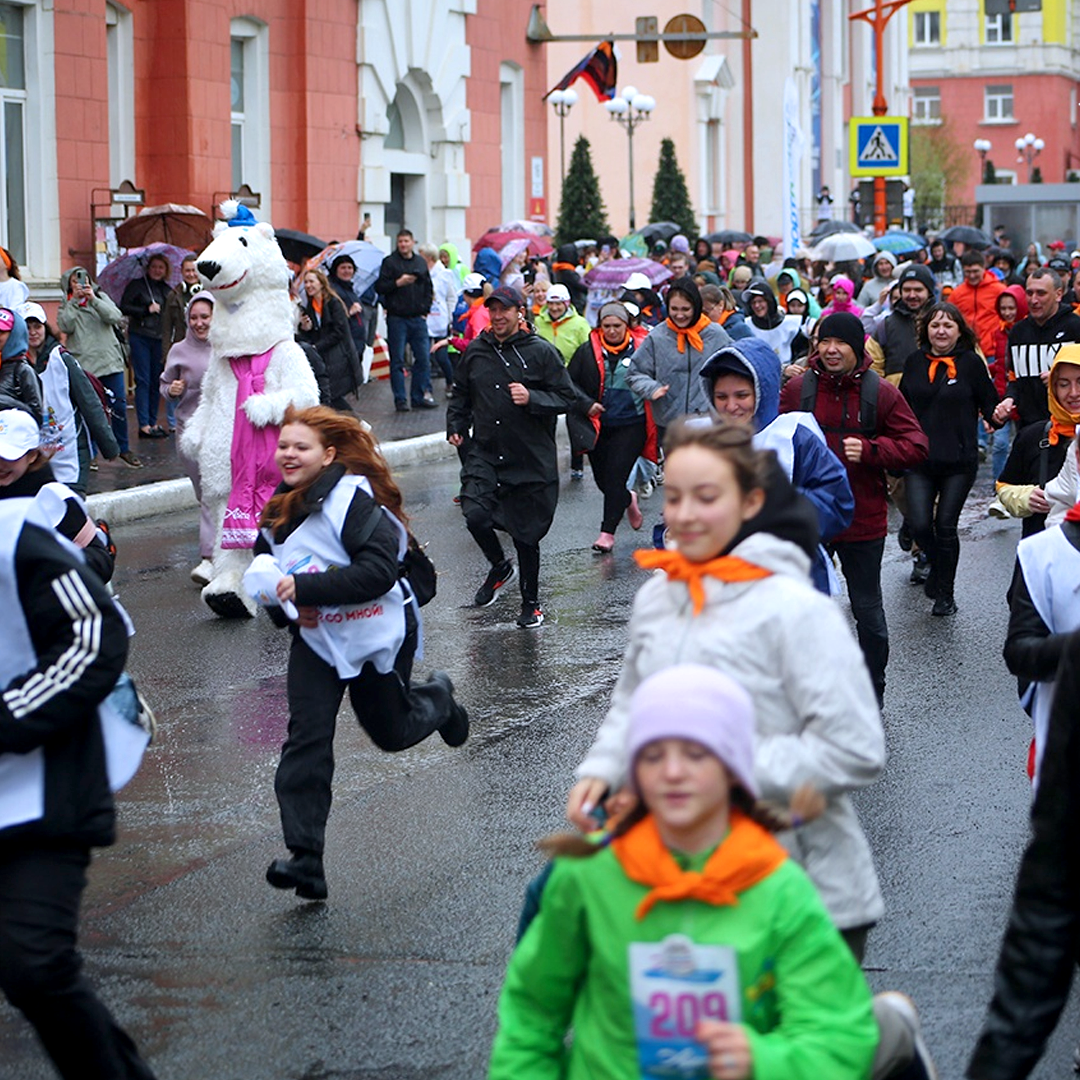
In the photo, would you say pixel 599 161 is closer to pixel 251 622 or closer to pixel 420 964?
pixel 251 622

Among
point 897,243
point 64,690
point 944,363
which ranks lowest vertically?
point 64,690

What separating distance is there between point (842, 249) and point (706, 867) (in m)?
27.5

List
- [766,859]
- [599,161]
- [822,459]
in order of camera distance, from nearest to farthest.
→ [766,859]
[822,459]
[599,161]

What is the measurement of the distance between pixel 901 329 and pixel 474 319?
507cm

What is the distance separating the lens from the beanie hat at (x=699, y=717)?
3.16 metres

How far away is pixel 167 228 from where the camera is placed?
69.8 ft

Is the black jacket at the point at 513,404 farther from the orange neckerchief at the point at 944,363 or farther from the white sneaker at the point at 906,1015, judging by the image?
the white sneaker at the point at 906,1015

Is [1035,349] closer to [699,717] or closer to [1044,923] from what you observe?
[1044,923]

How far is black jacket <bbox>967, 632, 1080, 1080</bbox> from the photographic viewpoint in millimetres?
3471

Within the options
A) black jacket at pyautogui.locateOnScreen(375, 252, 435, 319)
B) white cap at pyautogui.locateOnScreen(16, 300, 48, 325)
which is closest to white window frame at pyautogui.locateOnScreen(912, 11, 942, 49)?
black jacket at pyautogui.locateOnScreen(375, 252, 435, 319)

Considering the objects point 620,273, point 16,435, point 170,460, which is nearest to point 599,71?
point 620,273

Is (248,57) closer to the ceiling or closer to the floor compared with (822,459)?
closer to the ceiling

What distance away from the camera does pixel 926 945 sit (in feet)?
19.1

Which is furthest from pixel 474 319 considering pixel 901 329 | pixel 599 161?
pixel 599 161
